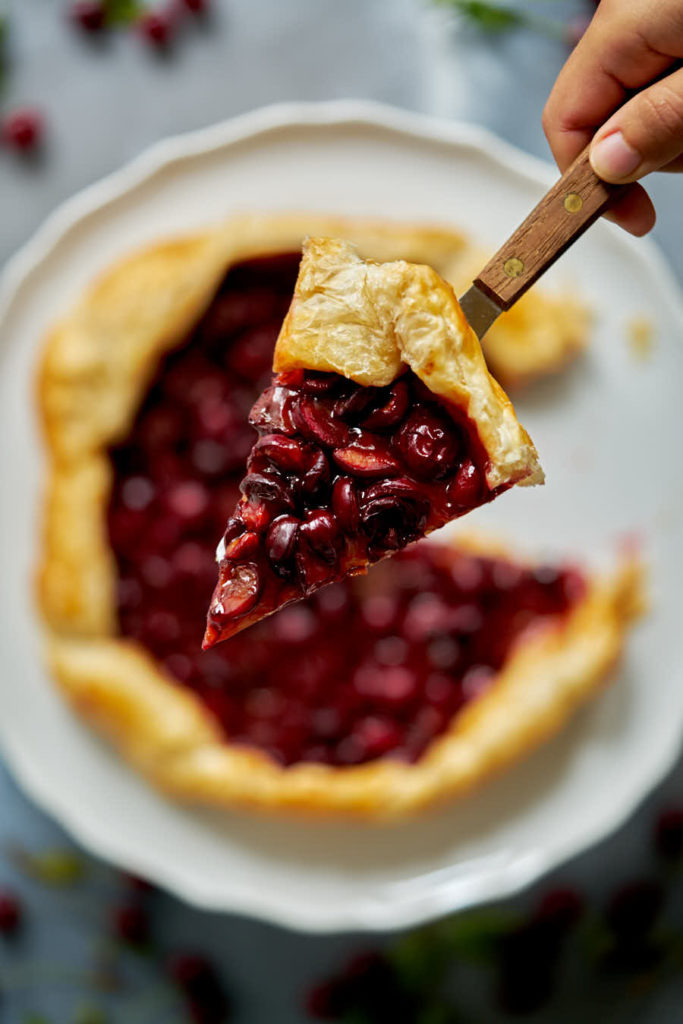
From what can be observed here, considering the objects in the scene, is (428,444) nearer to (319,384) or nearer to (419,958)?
(319,384)

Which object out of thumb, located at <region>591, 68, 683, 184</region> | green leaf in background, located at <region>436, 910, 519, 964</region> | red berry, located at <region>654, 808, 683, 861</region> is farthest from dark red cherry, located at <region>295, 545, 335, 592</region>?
red berry, located at <region>654, 808, 683, 861</region>

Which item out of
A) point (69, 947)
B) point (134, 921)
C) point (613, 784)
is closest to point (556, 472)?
point (613, 784)

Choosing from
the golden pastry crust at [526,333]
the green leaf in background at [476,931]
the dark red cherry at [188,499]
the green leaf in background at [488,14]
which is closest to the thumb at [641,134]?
the golden pastry crust at [526,333]

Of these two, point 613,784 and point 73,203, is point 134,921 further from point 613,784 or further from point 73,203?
point 73,203

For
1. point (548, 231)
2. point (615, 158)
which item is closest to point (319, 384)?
point (548, 231)

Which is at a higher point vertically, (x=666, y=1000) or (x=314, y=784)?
(x=314, y=784)

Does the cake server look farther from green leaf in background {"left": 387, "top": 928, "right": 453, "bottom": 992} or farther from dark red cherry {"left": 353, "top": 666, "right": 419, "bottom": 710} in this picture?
green leaf in background {"left": 387, "top": 928, "right": 453, "bottom": 992}

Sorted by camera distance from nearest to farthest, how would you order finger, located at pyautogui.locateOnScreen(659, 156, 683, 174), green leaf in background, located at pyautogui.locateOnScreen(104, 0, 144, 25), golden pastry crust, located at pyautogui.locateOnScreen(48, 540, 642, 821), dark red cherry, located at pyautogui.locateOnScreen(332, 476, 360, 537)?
dark red cherry, located at pyautogui.locateOnScreen(332, 476, 360, 537), finger, located at pyautogui.locateOnScreen(659, 156, 683, 174), golden pastry crust, located at pyautogui.locateOnScreen(48, 540, 642, 821), green leaf in background, located at pyautogui.locateOnScreen(104, 0, 144, 25)
